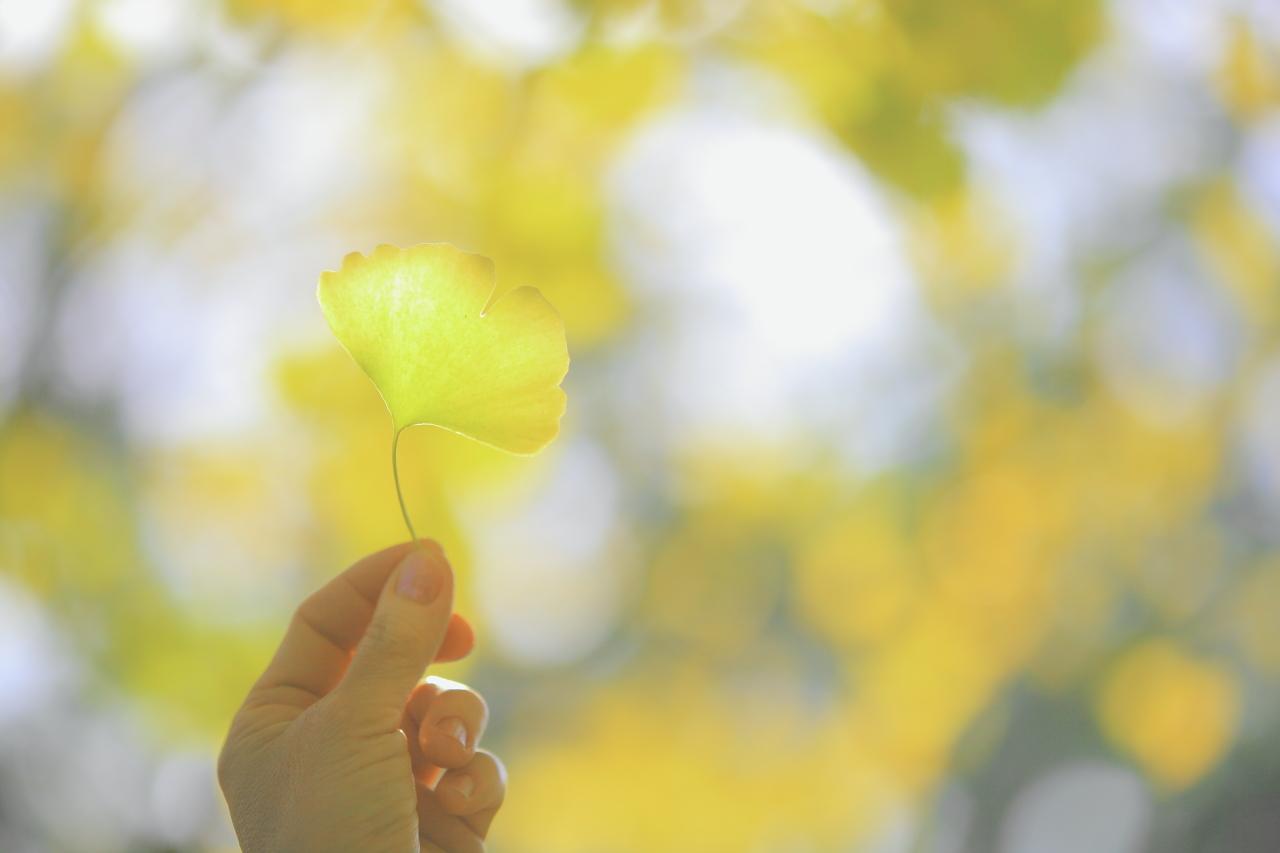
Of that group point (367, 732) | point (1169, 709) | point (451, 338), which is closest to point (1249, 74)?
point (1169, 709)

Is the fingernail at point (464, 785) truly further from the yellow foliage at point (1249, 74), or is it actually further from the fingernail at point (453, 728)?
the yellow foliage at point (1249, 74)

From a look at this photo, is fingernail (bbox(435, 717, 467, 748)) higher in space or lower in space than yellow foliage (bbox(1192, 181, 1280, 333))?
lower

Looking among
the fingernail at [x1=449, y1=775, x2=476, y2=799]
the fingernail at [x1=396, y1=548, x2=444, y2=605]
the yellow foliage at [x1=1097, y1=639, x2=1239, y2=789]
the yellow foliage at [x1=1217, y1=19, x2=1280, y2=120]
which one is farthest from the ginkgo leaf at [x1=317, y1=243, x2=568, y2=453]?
the yellow foliage at [x1=1097, y1=639, x2=1239, y2=789]

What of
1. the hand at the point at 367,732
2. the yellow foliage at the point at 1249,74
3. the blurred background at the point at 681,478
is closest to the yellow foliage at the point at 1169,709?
the blurred background at the point at 681,478

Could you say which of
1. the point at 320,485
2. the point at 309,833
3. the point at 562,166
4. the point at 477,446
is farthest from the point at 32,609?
the point at 309,833

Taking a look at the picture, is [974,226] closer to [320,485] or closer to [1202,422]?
[1202,422]

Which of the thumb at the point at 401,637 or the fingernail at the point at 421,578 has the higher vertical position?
the fingernail at the point at 421,578

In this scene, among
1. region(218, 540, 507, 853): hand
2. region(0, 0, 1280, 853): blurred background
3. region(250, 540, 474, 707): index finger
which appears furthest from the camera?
region(0, 0, 1280, 853): blurred background

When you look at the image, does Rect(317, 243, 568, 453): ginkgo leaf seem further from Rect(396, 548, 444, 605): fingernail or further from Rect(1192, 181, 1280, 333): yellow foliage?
Rect(1192, 181, 1280, 333): yellow foliage
